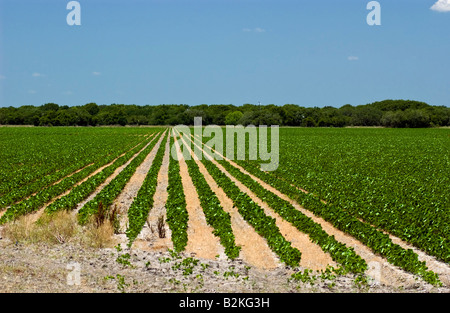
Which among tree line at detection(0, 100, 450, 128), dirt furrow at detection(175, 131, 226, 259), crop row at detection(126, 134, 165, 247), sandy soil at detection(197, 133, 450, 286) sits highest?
tree line at detection(0, 100, 450, 128)

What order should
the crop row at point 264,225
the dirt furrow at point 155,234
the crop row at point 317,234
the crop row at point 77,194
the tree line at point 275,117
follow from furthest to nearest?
the tree line at point 275,117 < the crop row at point 77,194 < the dirt furrow at point 155,234 < the crop row at point 264,225 < the crop row at point 317,234

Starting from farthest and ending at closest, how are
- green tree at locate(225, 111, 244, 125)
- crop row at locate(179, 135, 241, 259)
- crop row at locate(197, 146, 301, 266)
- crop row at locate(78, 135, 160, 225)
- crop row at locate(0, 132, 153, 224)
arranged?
1. green tree at locate(225, 111, 244, 125)
2. crop row at locate(0, 132, 153, 224)
3. crop row at locate(78, 135, 160, 225)
4. crop row at locate(179, 135, 241, 259)
5. crop row at locate(197, 146, 301, 266)

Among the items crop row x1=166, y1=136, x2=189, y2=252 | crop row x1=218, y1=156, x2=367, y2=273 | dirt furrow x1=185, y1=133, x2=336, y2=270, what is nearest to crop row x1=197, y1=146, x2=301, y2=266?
dirt furrow x1=185, y1=133, x2=336, y2=270

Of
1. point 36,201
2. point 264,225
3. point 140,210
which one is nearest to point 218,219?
point 264,225

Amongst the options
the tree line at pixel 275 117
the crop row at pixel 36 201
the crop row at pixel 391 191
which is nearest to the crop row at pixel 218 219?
the crop row at pixel 391 191

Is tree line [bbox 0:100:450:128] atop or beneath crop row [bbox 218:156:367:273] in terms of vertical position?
atop

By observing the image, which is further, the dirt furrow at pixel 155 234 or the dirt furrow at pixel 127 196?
the dirt furrow at pixel 127 196

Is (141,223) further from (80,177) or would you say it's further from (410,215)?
(80,177)

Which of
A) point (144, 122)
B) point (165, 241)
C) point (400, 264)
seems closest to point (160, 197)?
point (165, 241)

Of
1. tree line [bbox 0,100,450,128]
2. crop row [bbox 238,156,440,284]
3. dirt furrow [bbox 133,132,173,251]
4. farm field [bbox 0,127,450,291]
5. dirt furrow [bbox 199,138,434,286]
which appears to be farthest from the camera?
tree line [bbox 0,100,450,128]

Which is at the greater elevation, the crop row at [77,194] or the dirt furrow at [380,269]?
the crop row at [77,194]

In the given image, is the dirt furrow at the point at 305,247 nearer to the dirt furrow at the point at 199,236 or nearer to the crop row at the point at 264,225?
the crop row at the point at 264,225

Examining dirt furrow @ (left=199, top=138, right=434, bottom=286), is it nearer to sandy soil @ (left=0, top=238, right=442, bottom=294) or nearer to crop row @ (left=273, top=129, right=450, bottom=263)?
sandy soil @ (left=0, top=238, right=442, bottom=294)

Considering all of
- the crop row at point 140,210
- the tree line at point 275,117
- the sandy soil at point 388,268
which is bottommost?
the sandy soil at point 388,268
